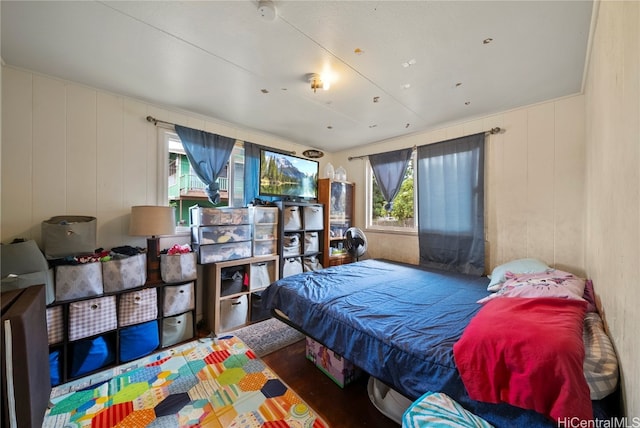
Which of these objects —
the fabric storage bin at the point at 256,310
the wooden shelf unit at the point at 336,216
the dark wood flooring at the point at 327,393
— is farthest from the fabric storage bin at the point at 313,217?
the dark wood flooring at the point at 327,393

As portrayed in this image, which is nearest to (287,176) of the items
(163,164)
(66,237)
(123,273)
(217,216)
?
(217,216)

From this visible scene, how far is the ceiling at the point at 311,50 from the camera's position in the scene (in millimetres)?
1312

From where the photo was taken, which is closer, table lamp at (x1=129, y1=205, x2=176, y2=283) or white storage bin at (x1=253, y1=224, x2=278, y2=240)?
table lamp at (x1=129, y1=205, x2=176, y2=283)

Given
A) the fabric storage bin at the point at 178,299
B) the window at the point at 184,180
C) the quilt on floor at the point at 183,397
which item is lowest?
the quilt on floor at the point at 183,397

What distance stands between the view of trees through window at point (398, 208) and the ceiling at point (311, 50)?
45.2 inches

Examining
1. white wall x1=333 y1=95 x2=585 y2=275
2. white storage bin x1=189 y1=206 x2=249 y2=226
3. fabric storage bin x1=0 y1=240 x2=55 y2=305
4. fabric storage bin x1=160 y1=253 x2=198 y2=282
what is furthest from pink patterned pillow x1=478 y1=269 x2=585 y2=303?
fabric storage bin x1=0 y1=240 x2=55 y2=305

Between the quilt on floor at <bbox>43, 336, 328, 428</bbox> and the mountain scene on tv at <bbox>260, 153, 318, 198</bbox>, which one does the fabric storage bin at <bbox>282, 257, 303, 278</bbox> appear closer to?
the mountain scene on tv at <bbox>260, 153, 318, 198</bbox>

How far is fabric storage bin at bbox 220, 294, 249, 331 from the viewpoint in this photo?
8.50 feet

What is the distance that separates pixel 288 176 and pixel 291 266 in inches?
47.2

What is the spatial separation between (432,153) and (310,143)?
1.77 meters

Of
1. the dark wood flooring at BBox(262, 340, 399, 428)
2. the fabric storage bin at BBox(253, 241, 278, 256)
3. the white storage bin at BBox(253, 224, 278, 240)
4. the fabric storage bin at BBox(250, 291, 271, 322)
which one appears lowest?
the dark wood flooring at BBox(262, 340, 399, 428)

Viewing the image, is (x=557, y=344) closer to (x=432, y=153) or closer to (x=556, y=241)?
(x=556, y=241)

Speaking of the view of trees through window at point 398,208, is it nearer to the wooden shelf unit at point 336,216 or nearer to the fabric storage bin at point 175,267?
the wooden shelf unit at point 336,216

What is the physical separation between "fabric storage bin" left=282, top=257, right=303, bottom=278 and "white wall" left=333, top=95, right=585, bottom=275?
7.42 feet
